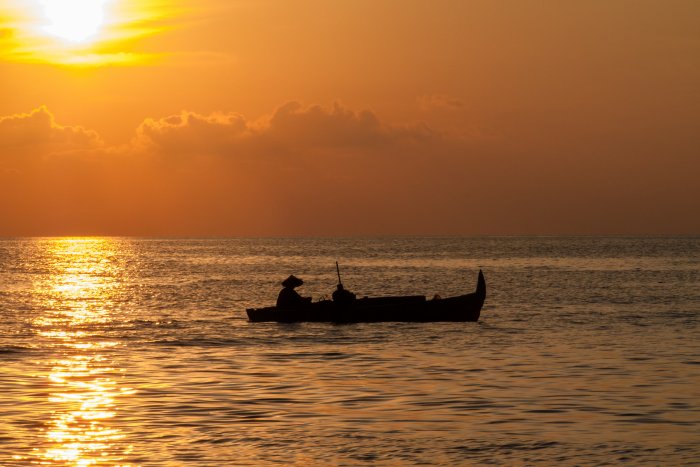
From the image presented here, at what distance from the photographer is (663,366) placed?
1053 inches

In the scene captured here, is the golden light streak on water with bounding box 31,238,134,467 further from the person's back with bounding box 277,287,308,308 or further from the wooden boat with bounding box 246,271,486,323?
the wooden boat with bounding box 246,271,486,323

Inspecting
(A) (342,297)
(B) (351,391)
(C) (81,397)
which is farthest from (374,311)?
Result: (C) (81,397)

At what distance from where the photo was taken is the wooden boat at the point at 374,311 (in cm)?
4000

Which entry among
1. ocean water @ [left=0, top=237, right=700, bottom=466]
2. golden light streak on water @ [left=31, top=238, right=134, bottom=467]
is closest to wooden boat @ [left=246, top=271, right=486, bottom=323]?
ocean water @ [left=0, top=237, right=700, bottom=466]

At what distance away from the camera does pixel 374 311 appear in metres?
40.2

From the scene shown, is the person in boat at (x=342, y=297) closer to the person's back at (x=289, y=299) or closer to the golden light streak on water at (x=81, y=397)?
the person's back at (x=289, y=299)

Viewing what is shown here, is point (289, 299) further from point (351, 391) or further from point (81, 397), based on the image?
point (81, 397)

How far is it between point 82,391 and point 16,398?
1617 mm

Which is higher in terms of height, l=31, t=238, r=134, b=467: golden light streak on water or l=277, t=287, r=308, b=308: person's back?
l=277, t=287, r=308, b=308: person's back

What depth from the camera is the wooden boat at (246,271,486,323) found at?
4000 centimetres

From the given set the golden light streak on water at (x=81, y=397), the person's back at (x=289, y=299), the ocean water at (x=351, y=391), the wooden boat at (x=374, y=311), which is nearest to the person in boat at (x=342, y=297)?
the wooden boat at (x=374, y=311)

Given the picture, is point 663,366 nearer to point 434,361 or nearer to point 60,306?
point 434,361

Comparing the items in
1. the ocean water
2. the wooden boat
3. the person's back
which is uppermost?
the person's back

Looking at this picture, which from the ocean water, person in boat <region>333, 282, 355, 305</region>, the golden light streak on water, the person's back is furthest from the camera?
the person's back
